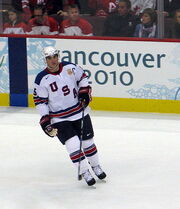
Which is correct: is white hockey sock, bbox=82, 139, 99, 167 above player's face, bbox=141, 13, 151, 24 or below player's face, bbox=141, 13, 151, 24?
below

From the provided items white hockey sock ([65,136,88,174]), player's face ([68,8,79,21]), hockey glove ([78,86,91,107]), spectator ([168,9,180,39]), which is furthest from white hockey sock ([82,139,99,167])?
player's face ([68,8,79,21])

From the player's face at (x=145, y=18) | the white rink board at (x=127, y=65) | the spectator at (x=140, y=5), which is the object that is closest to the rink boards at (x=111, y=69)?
the white rink board at (x=127, y=65)

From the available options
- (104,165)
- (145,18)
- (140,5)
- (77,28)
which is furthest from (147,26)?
(104,165)

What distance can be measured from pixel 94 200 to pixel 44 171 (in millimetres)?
1072

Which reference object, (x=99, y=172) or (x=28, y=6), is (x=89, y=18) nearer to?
(x=28, y=6)

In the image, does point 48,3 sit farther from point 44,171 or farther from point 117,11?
point 44,171

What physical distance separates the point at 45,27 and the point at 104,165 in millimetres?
3152

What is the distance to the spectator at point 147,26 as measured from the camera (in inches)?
381

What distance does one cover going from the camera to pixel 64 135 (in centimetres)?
683

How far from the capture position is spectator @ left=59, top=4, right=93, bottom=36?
9.99m

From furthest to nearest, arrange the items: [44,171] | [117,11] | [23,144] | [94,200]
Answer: [117,11], [23,144], [44,171], [94,200]

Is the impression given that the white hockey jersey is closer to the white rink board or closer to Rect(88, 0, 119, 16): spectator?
the white rink board

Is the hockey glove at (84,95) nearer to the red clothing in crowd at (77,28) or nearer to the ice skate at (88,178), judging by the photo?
the ice skate at (88,178)

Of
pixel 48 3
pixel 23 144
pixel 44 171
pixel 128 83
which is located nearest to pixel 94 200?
pixel 44 171
